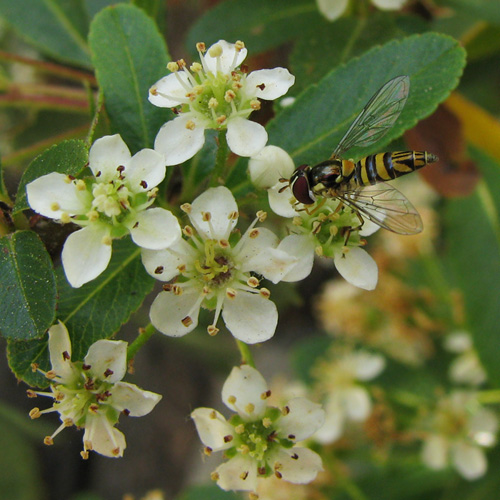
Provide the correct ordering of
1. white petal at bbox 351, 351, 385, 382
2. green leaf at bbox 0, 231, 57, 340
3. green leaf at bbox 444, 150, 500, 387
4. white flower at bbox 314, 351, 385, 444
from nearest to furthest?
green leaf at bbox 0, 231, 57, 340 → green leaf at bbox 444, 150, 500, 387 → white flower at bbox 314, 351, 385, 444 → white petal at bbox 351, 351, 385, 382

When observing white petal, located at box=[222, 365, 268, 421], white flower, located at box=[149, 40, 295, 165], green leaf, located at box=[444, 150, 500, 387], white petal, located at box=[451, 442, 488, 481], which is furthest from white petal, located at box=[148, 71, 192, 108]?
white petal, located at box=[451, 442, 488, 481]

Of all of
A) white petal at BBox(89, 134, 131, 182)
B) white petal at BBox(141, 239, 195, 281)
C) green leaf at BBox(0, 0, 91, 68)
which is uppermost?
green leaf at BBox(0, 0, 91, 68)

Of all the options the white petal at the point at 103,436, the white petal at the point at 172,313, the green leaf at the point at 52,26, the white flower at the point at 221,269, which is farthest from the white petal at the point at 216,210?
the green leaf at the point at 52,26

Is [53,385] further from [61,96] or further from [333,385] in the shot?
[333,385]

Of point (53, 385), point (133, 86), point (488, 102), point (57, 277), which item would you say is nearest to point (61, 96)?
point (133, 86)

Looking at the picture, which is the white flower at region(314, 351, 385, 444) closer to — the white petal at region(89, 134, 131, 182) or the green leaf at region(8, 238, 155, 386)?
the green leaf at region(8, 238, 155, 386)

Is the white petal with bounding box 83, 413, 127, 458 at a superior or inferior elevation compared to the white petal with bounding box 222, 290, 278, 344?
inferior

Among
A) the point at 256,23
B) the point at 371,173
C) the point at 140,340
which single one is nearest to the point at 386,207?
the point at 371,173

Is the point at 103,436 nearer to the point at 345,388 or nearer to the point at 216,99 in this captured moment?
the point at 216,99
